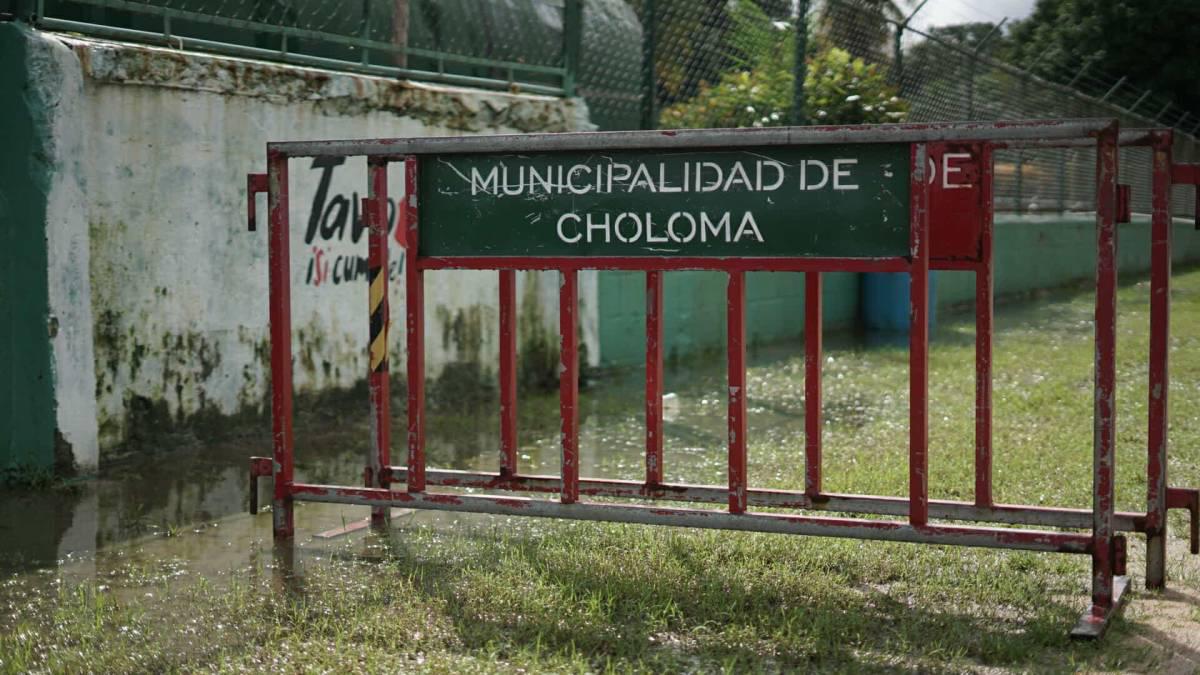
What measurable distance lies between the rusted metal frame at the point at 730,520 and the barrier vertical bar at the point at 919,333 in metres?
0.11

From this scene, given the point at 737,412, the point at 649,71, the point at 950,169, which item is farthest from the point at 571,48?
the point at 737,412

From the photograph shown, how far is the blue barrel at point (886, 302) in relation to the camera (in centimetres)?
1384

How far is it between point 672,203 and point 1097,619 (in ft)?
6.10

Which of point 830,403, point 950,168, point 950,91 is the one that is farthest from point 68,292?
point 950,91

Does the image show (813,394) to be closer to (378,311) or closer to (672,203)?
(672,203)

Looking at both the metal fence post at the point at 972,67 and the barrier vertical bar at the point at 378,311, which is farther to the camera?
the metal fence post at the point at 972,67

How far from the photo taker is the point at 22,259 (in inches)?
249

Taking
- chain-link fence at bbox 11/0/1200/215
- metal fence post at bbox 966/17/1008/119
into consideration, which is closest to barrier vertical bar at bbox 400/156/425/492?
chain-link fence at bbox 11/0/1200/215

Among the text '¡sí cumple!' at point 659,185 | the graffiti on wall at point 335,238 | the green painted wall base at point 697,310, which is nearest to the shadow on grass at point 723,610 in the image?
the text '¡sí cumple!' at point 659,185

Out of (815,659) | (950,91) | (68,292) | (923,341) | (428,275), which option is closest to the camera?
(815,659)

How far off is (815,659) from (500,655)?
0.89 metres

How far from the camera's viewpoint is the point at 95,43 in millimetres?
6660

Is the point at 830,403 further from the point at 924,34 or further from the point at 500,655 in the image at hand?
the point at 924,34

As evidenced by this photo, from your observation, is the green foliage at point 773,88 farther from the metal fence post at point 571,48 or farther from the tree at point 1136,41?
the tree at point 1136,41
